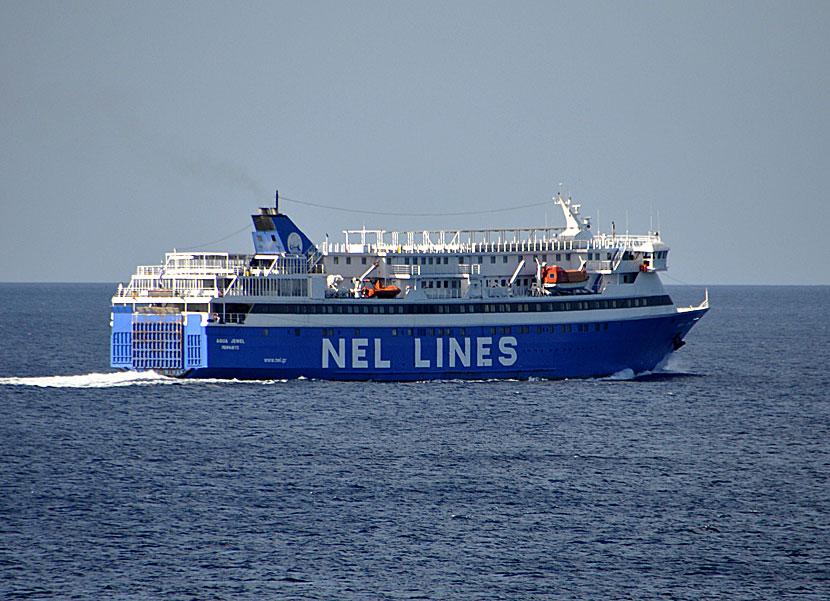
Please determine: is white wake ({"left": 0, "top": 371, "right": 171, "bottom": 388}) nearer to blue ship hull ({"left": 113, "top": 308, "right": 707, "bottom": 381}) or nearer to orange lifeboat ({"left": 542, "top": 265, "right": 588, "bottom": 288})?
blue ship hull ({"left": 113, "top": 308, "right": 707, "bottom": 381})

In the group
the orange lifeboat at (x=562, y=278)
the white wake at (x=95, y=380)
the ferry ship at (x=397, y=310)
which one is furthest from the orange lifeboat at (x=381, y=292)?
the white wake at (x=95, y=380)

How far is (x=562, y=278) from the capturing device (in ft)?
217

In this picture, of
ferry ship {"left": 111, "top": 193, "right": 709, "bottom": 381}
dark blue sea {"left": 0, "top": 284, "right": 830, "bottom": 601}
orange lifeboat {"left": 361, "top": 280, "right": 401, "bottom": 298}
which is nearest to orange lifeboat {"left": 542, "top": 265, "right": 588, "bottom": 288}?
ferry ship {"left": 111, "top": 193, "right": 709, "bottom": 381}

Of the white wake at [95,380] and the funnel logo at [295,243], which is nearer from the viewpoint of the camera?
the white wake at [95,380]

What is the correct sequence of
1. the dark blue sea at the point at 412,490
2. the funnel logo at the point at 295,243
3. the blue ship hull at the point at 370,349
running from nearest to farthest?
the dark blue sea at the point at 412,490 < the blue ship hull at the point at 370,349 < the funnel logo at the point at 295,243

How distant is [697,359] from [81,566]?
66.7 m

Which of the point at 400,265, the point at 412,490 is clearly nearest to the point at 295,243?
the point at 400,265

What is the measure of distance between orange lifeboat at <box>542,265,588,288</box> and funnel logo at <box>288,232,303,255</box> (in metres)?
15.5

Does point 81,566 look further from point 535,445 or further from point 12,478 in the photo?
point 535,445

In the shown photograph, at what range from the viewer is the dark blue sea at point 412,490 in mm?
32594

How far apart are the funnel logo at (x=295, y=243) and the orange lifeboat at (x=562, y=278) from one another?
50.8 feet

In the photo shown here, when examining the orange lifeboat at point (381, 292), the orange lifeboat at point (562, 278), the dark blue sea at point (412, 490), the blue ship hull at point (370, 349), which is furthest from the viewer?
the orange lifeboat at point (562, 278)

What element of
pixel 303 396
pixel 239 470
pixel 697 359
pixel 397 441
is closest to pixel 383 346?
pixel 303 396

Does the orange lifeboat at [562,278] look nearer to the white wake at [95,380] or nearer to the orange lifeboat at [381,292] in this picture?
the orange lifeboat at [381,292]
